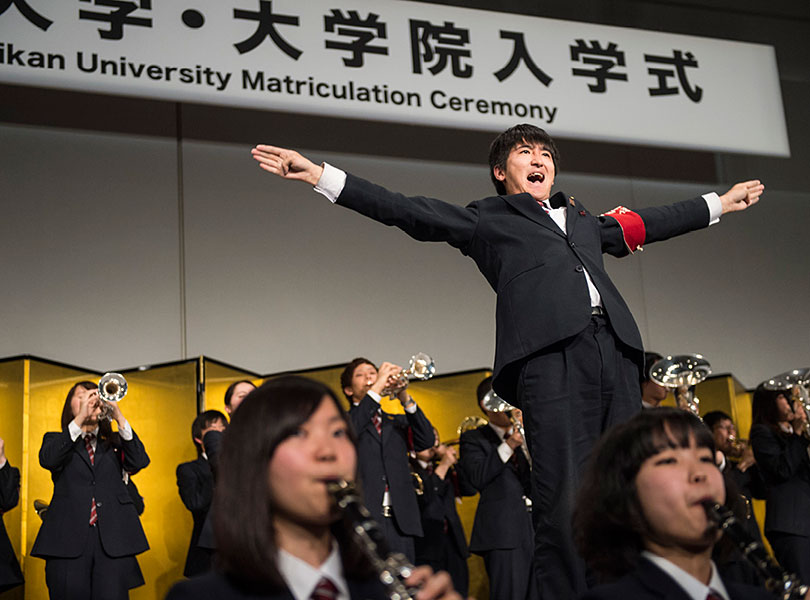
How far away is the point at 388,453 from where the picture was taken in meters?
6.09

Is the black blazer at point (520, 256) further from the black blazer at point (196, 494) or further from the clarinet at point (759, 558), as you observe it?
the black blazer at point (196, 494)

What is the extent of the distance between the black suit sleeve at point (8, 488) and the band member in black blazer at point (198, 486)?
98 centimetres

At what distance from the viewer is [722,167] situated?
909cm

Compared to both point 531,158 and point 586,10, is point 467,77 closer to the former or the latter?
point 586,10

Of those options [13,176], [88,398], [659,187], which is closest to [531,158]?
[88,398]

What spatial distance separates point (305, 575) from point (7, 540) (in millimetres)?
4306

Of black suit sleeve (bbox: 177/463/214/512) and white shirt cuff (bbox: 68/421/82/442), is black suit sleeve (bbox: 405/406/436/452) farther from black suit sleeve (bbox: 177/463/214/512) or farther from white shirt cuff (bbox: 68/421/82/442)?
white shirt cuff (bbox: 68/421/82/442)

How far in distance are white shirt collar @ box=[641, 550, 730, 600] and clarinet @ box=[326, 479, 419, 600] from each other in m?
0.59

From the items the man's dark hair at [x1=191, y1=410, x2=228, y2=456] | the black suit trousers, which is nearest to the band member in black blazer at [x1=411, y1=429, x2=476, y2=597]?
the man's dark hair at [x1=191, y1=410, x2=228, y2=456]

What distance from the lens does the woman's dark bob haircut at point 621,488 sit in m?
2.12

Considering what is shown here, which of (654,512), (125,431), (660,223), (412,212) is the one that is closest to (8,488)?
(125,431)

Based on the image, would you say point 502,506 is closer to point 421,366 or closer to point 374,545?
point 421,366

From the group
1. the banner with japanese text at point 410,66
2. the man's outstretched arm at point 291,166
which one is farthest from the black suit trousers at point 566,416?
the banner with japanese text at point 410,66

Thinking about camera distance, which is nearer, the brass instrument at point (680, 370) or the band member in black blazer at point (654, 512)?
the band member in black blazer at point (654, 512)
